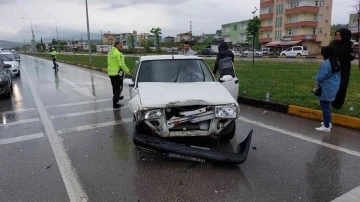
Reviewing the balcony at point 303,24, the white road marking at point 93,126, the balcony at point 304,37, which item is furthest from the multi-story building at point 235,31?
the white road marking at point 93,126

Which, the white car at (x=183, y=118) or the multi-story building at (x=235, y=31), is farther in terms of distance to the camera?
the multi-story building at (x=235, y=31)

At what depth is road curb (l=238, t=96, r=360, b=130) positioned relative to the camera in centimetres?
619

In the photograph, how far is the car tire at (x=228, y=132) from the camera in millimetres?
4821

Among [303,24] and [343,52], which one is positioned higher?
[303,24]

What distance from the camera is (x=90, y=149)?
5.10 metres

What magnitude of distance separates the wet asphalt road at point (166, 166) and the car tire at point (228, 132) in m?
0.16

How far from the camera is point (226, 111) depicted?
14.8 ft

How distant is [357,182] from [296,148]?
131 centimetres

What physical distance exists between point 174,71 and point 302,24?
60.6 m

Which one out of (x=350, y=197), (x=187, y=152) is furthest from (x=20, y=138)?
(x=350, y=197)

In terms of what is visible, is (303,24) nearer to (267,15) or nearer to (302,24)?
(302,24)

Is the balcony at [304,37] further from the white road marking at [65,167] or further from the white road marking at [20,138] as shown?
the white road marking at [20,138]

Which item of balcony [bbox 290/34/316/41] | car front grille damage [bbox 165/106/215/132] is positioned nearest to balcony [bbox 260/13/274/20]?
balcony [bbox 290/34/316/41]

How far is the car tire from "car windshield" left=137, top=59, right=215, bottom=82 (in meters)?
1.24
